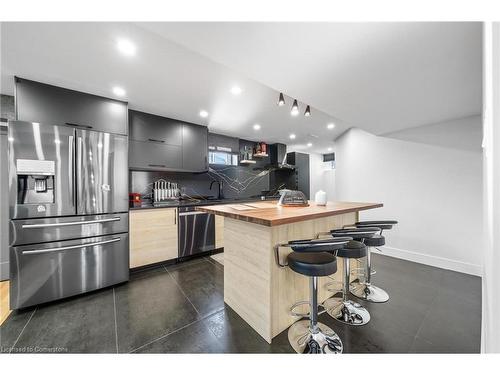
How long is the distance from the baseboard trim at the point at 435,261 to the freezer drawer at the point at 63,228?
421 cm

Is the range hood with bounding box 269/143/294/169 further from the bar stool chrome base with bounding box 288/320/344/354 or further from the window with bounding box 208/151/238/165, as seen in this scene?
the bar stool chrome base with bounding box 288/320/344/354

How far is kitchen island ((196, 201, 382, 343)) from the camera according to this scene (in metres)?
1.37

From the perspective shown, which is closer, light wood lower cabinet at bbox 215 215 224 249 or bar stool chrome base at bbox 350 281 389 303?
bar stool chrome base at bbox 350 281 389 303

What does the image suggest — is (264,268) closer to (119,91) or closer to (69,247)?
(69,247)

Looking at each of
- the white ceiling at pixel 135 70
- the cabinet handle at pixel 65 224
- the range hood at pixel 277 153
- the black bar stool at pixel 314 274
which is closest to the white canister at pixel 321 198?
the black bar stool at pixel 314 274

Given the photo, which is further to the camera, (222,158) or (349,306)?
(222,158)

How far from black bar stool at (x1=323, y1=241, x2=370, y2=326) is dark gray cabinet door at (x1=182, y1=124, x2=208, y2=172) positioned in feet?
8.89

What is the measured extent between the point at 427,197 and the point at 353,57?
2.77 meters

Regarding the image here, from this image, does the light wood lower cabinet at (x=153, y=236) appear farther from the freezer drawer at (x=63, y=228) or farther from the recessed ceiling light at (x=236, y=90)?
the recessed ceiling light at (x=236, y=90)

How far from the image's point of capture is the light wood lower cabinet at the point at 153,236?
251 centimetres

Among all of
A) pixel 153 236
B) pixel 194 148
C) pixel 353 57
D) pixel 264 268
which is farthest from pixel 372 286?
pixel 194 148

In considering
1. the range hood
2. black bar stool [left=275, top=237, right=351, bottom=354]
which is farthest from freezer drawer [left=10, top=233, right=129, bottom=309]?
the range hood

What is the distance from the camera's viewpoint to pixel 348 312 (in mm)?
1635

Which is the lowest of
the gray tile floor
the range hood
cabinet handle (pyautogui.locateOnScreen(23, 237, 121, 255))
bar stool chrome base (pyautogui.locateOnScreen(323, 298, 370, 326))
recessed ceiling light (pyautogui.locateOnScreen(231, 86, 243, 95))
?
the gray tile floor
